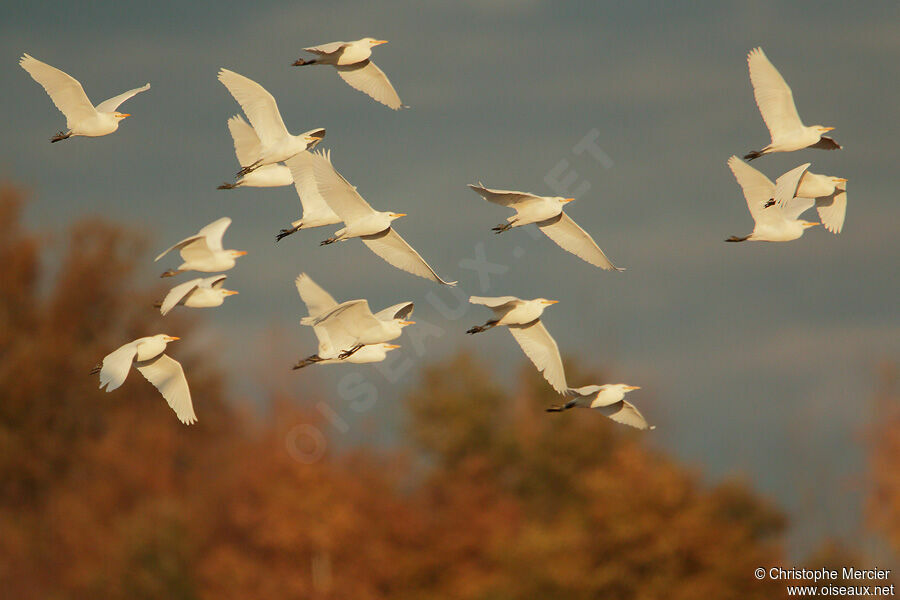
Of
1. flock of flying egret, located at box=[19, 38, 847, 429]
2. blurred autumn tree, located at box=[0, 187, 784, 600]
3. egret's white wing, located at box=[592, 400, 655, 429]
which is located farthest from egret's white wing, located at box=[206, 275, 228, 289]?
blurred autumn tree, located at box=[0, 187, 784, 600]

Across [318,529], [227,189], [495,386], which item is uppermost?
[227,189]

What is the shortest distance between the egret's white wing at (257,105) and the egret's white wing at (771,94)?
23.2 ft

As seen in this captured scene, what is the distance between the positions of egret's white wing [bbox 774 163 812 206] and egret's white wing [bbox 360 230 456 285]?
495 centimetres

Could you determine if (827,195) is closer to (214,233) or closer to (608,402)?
(608,402)

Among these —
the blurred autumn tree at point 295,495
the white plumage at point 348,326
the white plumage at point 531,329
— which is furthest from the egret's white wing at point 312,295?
the blurred autumn tree at point 295,495

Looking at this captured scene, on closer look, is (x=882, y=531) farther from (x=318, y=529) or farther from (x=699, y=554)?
(x=318, y=529)

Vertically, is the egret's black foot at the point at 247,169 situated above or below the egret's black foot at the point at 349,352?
above

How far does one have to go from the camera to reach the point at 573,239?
1767 centimetres

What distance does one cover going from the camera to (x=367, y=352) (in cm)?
1773

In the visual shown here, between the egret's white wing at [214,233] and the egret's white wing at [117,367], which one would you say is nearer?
the egret's white wing at [117,367]

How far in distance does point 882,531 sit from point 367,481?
729 inches

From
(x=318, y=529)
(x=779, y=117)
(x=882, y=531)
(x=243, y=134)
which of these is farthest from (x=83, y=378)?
(x=779, y=117)

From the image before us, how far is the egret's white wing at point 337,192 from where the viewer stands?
1644 centimetres

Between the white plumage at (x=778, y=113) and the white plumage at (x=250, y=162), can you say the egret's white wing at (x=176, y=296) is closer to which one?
the white plumage at (x=250, y=162)
